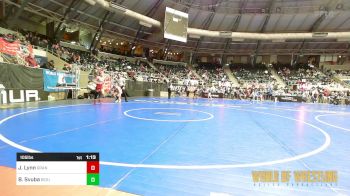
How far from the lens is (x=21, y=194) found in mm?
2711

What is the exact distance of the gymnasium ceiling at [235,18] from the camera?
3156 centimetres

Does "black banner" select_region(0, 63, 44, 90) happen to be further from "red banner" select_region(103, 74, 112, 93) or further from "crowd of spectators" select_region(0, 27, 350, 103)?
"crowd of spectators" select_region(0, 27, 350, 103)

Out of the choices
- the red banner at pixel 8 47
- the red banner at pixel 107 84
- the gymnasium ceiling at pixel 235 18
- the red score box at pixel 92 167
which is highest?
the gymnasium ceiling at pixel 235 18

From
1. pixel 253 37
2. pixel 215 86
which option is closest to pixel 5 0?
pixel 215 86

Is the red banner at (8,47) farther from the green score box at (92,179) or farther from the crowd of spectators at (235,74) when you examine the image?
the green score box at (92,179)

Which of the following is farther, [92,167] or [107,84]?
[107,84]

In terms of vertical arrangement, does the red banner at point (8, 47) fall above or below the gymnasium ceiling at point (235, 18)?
below

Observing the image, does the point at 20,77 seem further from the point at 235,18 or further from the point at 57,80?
the point at 235,18

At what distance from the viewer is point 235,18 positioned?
38344 mm

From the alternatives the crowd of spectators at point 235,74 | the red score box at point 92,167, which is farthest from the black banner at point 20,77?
the red score box at point 92,167

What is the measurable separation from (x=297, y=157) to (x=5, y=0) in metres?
26.3
